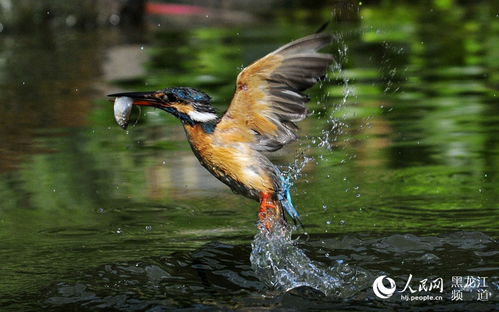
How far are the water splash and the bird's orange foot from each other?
34 millimetres

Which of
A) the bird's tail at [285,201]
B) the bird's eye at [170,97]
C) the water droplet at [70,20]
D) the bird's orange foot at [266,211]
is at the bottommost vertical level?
the bird's orange foot at [266,211]

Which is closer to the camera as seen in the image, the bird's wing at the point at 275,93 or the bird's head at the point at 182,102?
the bird's wing at the point at 275,93

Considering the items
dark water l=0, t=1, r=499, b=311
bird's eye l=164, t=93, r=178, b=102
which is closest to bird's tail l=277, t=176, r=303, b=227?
dark water l=0, t=1, r=499, b=311

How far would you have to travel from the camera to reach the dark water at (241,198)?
529 cm

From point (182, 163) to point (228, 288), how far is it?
2888 millimetres

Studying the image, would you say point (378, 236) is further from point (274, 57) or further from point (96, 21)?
point (96, 21)

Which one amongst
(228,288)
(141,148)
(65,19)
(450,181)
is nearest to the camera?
(228,288)

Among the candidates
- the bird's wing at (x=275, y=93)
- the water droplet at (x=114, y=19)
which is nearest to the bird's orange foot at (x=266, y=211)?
the bird's wing at (x=275, y=93)

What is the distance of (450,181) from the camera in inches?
284

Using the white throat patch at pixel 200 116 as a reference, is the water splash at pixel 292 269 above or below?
below

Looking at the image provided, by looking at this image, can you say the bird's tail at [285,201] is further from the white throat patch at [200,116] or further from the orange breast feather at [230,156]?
the white throat patch at [200,116]

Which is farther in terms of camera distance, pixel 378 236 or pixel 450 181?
pixel 450 181

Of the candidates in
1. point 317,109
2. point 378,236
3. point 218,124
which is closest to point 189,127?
point 218,124

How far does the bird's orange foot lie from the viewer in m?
5.65
